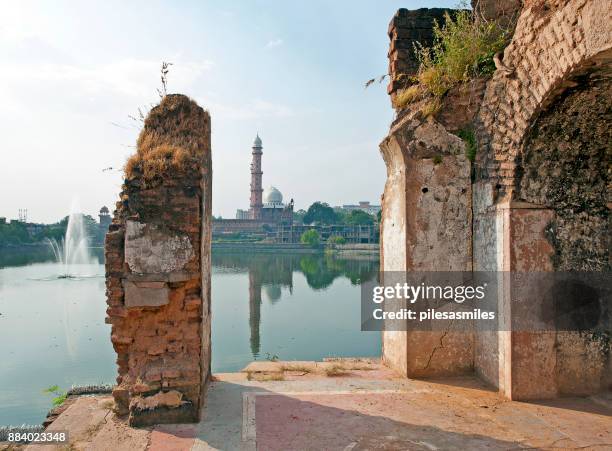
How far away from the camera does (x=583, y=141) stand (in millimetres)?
3764

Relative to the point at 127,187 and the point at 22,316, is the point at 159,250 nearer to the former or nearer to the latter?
the point at 127,187

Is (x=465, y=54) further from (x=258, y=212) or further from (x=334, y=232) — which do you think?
(x=258, y=212)

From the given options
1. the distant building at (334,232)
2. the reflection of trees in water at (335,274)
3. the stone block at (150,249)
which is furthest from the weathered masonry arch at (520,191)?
the distant building at (334,232)

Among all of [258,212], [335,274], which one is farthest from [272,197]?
[335,274]

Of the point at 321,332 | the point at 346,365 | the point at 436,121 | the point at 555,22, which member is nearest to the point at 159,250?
the point at 346,365

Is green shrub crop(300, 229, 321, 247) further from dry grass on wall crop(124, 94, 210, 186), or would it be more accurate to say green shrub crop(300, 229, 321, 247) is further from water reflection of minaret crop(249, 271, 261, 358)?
dry grass on wall crop(124, 94, 210, 186)

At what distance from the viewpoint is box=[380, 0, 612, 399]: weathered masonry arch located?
3445mm

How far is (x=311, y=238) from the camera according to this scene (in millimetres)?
62156

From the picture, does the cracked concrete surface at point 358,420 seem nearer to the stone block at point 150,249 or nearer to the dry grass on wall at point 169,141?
the stone block at point 150,249

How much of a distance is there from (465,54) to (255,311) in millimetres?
15327

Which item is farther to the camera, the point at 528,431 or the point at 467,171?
the point at 467,171

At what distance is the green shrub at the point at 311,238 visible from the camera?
61.5 m

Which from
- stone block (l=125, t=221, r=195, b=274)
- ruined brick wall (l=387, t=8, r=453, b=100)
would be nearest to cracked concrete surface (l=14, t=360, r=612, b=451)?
stone block (l=125, t=221, r=195, b=274)

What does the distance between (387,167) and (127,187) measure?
2.65 metres
